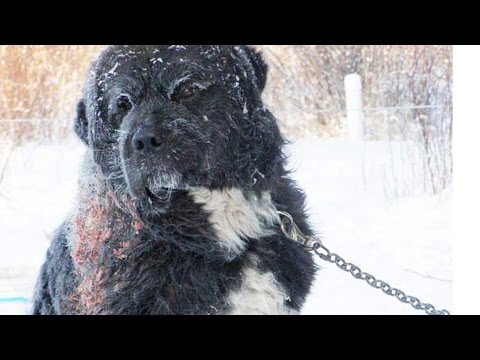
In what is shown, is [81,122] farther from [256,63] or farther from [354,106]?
[354,106]

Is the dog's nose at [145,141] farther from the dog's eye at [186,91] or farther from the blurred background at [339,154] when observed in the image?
the blurred background at [339,154]

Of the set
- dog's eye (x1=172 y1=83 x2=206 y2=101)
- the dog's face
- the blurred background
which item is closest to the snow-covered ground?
the blurred background

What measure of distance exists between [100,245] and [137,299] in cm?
31

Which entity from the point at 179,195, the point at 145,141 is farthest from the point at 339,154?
the point at 145,141

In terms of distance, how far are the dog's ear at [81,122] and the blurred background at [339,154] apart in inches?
20.5

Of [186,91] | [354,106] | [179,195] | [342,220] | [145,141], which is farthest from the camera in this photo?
[354,106]

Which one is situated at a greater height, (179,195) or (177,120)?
(177,120)

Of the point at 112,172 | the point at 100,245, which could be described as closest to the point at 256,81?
the point at 112,172

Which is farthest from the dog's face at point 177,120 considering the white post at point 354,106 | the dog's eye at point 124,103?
the white post at point 354,106

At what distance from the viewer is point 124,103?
2832 millimetres

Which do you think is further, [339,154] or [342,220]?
[339,154]

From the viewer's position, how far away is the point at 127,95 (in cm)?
278

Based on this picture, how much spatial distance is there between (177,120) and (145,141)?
0.17 m

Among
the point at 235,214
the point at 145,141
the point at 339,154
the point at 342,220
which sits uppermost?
the point at 145,141
